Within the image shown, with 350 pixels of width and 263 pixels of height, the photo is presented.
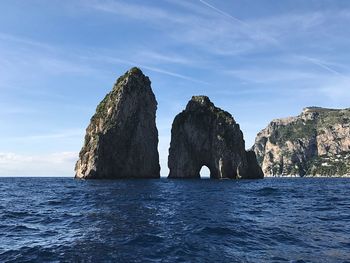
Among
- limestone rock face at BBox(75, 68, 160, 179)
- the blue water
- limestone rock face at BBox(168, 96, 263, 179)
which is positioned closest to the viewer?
the blue water

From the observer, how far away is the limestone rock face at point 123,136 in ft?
421

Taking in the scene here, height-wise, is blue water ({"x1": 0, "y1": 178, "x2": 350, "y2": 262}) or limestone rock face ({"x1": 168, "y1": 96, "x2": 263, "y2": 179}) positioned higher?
limestone rock face ({"x1": 168, "y1": 96, "x2": 263, "y2": 179})

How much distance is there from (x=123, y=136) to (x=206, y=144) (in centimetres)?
3281

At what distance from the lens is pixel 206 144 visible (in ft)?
481

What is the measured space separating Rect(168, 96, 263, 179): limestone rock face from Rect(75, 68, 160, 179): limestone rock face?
985 cm

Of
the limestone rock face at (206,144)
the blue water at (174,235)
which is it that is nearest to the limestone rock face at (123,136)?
the limestone rock face at (206,144)

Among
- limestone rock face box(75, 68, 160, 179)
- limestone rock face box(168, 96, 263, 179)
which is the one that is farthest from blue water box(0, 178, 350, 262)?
limestone rock face box(168, 96, 263, 179)

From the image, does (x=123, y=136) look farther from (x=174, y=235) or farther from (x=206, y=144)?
(x=174, y=235)

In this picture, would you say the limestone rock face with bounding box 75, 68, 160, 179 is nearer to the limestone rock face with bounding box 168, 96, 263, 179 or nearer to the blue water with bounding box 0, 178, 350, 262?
the limestone rock face with bounding box 168, 96, 263, 179

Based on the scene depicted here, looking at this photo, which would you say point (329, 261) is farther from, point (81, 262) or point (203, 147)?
point (203, 147)

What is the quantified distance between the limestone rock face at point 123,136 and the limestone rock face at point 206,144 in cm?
985

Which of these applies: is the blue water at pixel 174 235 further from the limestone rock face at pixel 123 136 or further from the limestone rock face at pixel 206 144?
the limestone rock face at pixel 206 144

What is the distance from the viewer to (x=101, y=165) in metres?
127

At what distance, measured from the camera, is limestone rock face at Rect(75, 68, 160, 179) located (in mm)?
128250
